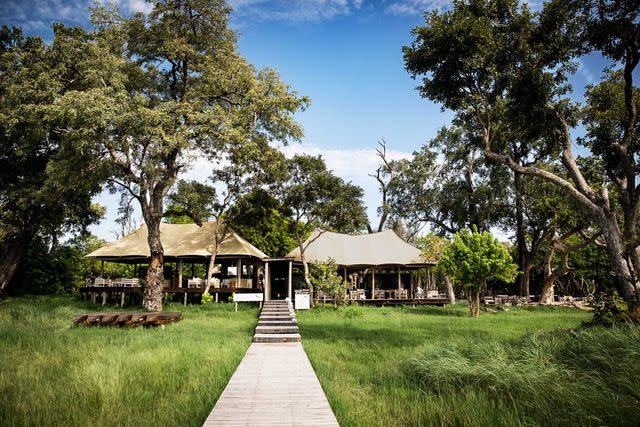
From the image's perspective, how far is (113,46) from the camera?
20469mm

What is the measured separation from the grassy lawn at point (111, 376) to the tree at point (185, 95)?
8.93m

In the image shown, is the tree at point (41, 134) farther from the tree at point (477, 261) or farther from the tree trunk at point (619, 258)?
the tree trunk at point (619, 258)

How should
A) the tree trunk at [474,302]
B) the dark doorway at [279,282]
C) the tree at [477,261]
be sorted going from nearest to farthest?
1. the tree at [477,261]
2. the tree trunk at [474,302]
3. the dark doorway at [279,282]

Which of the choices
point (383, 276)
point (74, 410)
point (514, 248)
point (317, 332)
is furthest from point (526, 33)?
point (514, 248)

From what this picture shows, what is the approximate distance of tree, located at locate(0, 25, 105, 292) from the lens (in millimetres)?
16578

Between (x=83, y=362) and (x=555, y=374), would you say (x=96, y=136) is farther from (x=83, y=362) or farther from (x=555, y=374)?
(x=555, y=374)

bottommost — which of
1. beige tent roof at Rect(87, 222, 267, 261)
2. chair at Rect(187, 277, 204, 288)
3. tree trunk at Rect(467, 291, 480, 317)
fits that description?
tree trunk at Rect(467, 291, 480, 317)

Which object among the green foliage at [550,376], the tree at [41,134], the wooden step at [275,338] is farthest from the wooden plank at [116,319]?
the green foliage at [550,376]

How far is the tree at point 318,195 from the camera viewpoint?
80.4 feet

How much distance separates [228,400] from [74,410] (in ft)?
5.72

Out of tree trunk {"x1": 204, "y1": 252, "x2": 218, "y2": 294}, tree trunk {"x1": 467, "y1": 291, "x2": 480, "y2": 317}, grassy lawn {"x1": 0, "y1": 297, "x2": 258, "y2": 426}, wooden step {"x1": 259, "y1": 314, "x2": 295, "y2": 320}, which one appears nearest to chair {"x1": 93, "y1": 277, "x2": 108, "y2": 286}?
tree trunk {"x1": 204, "y1": 252, "x2": 218, "y2": 294}

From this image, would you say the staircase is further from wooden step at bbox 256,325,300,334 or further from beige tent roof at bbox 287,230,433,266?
beige tent roof at bbox 287,230,433,266

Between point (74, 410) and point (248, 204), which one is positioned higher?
point (248, 204)

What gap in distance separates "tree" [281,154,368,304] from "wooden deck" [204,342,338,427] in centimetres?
1731
